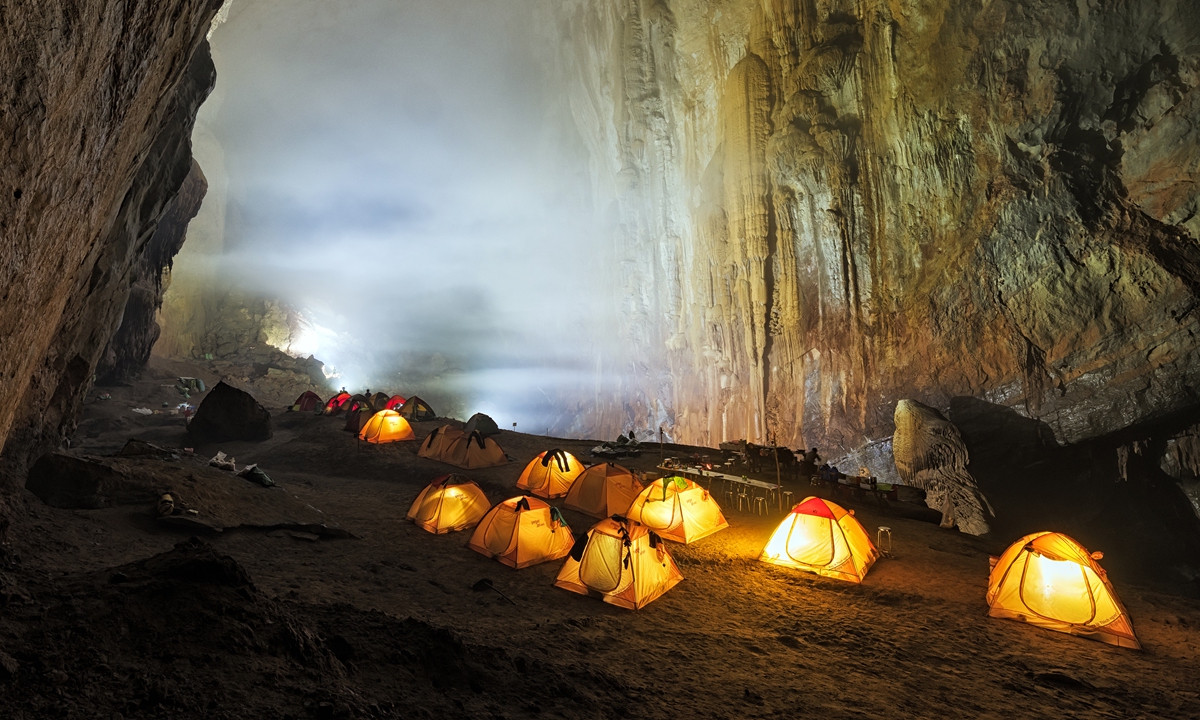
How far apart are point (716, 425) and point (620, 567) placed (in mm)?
23429

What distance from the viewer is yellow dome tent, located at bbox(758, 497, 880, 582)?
9.39 metres

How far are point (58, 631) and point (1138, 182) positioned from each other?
80.0ft

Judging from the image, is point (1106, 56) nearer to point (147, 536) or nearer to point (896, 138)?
point (896, 138)

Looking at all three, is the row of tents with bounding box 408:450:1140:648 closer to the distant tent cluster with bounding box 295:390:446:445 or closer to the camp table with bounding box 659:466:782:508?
the camp table with bounding box 659:466:782:508

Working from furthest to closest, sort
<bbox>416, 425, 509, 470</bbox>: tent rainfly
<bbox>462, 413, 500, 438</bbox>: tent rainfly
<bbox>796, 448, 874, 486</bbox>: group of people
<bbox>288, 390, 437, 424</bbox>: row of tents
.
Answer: <bbox>288, 390, 437, 424</bbox>: row of tents, <bbox>462, 413, 500, 438</bbox>: tent rainfly, <bbox>416, 425, 509, 470</bbox>: tent rainfly, <bbox>796, 448, 874, 486</bbox>: group of people

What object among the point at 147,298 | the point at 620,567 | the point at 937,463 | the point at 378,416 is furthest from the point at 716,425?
the point at 147,298

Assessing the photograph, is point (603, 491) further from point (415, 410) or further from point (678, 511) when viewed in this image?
point (415, 410)

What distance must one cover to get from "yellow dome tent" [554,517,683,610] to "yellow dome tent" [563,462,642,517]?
12.8 feet

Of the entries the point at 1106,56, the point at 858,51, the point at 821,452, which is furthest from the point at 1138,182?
the point at 821,452

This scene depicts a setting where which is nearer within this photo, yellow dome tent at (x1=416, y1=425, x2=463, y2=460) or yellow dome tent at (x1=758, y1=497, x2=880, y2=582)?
yellow dome tent at (x1=758, y1=497, x2=880, y2=582)

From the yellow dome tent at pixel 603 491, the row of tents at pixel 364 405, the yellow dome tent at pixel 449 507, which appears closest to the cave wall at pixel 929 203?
the yellow dome tent at pixel 603 491

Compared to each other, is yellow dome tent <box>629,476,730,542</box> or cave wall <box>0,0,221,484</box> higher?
cave wall <box>0,0,221,484</box>

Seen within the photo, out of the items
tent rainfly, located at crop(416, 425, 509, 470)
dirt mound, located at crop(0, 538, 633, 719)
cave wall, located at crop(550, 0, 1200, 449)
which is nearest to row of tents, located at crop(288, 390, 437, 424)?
tent rainfly, located at crop(416, 425, 509, 470)

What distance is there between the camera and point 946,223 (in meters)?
19.0
